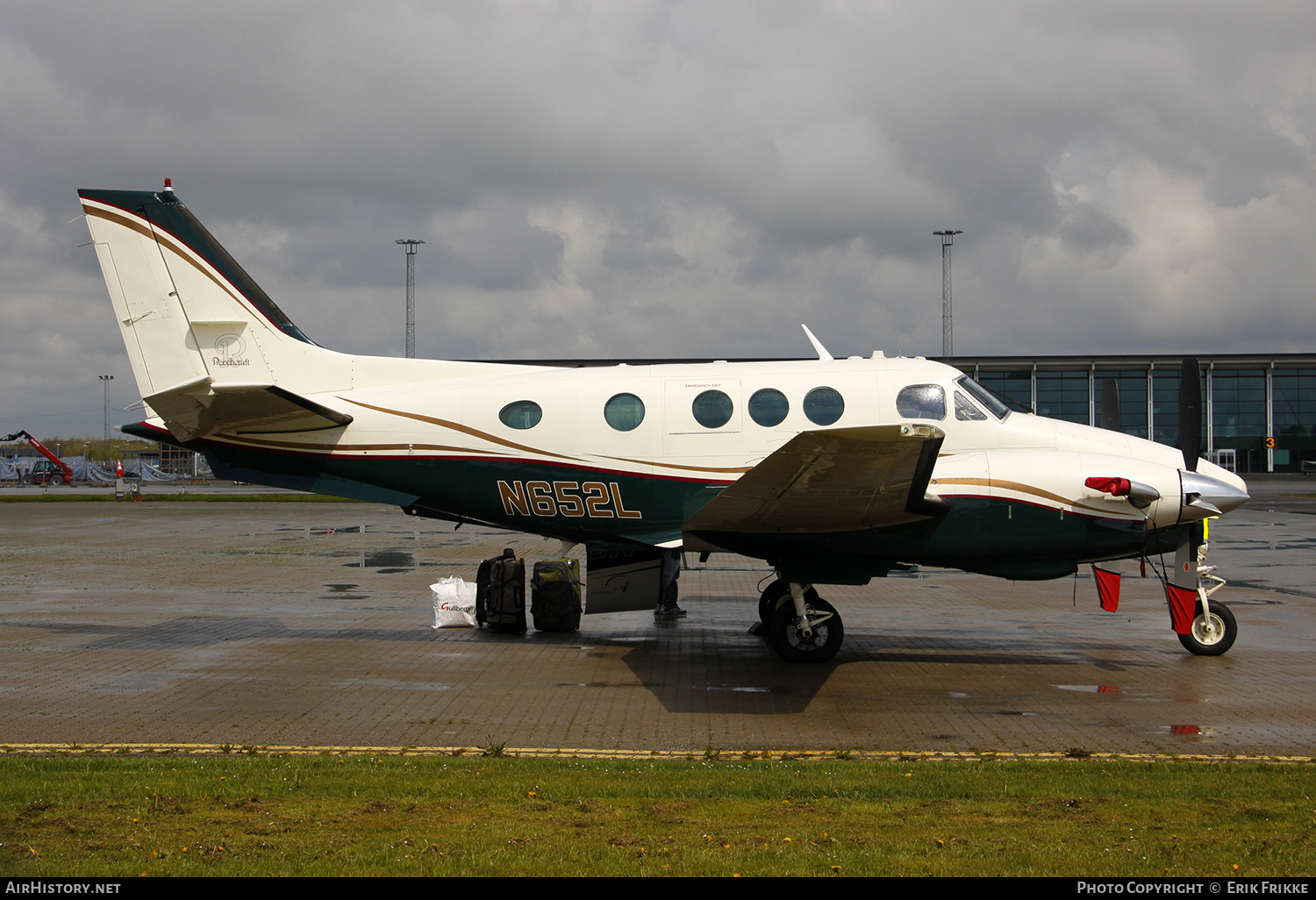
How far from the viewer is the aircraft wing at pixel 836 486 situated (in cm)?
863

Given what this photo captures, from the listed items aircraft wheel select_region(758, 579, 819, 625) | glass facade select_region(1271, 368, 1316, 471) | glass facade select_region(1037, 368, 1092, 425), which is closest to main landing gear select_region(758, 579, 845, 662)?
aircraft wheel select_region(758, 579, 819, 625)

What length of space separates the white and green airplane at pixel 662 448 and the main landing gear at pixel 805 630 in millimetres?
23

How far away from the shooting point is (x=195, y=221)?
12.3 metres

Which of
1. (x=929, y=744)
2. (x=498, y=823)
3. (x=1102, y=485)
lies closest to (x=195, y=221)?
(x=498, y=823)

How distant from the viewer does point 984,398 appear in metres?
11.5

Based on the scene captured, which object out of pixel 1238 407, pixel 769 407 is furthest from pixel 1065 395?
pixel 769 407

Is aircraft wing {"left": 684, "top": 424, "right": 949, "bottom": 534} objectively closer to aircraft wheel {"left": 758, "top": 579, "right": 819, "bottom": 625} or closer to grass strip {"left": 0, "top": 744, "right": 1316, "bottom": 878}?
aircraft wheel {"left": 758, "top": 579, "right": 819, "bottom": 625}

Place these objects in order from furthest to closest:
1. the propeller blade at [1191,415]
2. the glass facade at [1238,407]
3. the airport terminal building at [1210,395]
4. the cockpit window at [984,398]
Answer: the glass facade at [1238,407] < the airport terminal building at [1210,395] < the cockpit window at [984,398] < the propeller blade at [1191,415]

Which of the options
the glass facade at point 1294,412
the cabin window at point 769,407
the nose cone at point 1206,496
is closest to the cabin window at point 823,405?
the cabin window at point 769,407

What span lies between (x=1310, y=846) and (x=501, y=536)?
26.1 m

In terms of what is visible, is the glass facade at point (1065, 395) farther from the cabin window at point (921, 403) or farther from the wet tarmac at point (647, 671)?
the cabin window at point (921, 403)

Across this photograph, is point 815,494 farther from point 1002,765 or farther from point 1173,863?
point 1173,863

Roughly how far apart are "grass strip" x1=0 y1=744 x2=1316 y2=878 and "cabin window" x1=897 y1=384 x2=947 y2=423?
5.08m

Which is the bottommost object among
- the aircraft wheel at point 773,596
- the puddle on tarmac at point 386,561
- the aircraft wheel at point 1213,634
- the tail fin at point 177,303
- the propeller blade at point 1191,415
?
the puddle on tarmac at point 386,561
